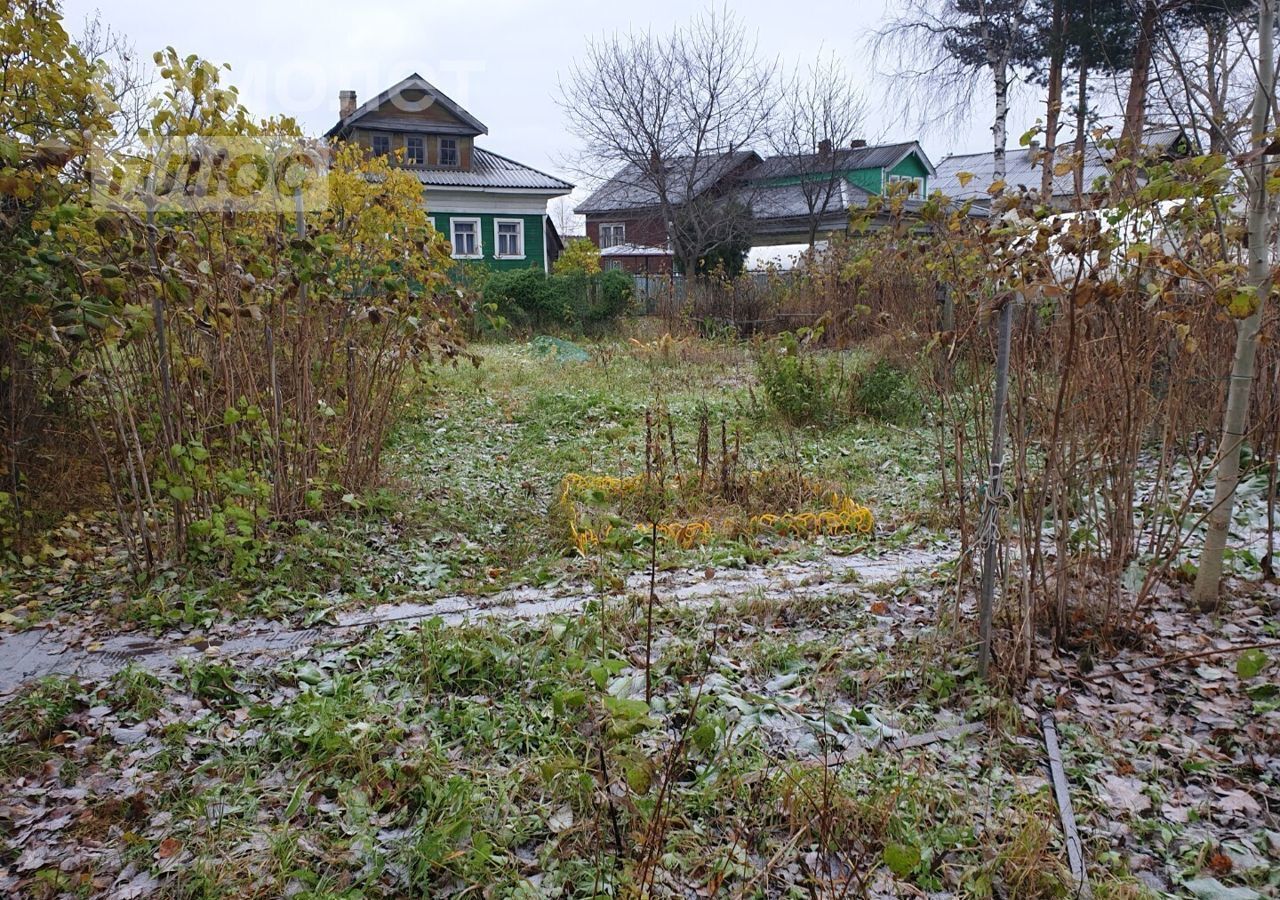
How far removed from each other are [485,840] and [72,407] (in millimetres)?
3982

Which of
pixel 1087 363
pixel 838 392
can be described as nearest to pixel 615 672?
pixel 1087 363

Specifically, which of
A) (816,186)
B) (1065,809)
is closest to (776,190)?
(816,186)

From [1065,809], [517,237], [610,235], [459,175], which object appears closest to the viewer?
[1065,809]

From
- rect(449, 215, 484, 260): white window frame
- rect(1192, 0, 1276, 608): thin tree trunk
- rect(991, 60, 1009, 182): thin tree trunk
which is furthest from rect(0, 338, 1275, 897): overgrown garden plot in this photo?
rect(449, 215, 484, 260): white window frame

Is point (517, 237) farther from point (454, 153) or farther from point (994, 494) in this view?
point (994, 494)

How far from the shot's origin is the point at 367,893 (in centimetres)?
203

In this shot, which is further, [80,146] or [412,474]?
[412,474]

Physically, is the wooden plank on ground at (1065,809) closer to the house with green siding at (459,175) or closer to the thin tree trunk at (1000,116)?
the thin tree trunk at (1000,116)

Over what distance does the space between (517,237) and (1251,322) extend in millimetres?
22665

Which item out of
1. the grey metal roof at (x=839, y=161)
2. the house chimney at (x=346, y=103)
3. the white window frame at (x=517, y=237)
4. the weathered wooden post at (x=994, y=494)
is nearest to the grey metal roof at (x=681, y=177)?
the grey metal roof at (x=839, y=161)

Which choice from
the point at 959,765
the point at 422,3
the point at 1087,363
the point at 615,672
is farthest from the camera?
the point at 422,3

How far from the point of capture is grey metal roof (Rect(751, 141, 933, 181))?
24359mm

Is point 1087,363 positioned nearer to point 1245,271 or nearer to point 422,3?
point 1245,271

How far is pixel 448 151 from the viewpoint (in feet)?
78.0
